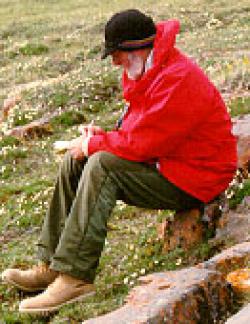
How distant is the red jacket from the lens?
722 centimetres

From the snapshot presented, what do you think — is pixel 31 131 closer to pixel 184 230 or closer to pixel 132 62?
pixel 184 230

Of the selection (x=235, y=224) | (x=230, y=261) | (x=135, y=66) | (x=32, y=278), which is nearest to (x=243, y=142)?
(x=235, y=224)

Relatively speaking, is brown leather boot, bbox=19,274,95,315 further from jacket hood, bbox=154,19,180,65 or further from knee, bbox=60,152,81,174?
Result: jacket hood, bbox=154,19,180,65

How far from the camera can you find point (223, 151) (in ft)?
25.2

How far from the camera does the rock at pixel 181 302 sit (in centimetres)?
598

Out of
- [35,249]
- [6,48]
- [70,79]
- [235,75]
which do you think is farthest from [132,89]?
[6,48]

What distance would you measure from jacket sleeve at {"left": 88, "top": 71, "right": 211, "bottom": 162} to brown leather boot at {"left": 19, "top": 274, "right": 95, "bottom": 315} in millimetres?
1509

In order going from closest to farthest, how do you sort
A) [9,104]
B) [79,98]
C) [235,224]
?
[235,224] < [79,98] < [9,104]

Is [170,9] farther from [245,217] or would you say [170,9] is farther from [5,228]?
[245,217]

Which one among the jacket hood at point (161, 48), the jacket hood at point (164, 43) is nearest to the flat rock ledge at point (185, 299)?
the jacket hood at point (161, 48)

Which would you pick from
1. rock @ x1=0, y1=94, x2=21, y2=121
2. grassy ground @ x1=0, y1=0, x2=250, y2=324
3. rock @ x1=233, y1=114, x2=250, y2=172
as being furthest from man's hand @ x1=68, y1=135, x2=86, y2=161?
rock @ x1=0, y1=94, x2=21, y2=121

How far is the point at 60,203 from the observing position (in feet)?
26.7

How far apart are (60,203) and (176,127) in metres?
1.75

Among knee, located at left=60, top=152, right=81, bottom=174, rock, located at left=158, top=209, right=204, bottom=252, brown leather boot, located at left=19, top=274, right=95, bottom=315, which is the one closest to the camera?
brown leather boot, located at left=19, top=274, right=95, bottom=315
